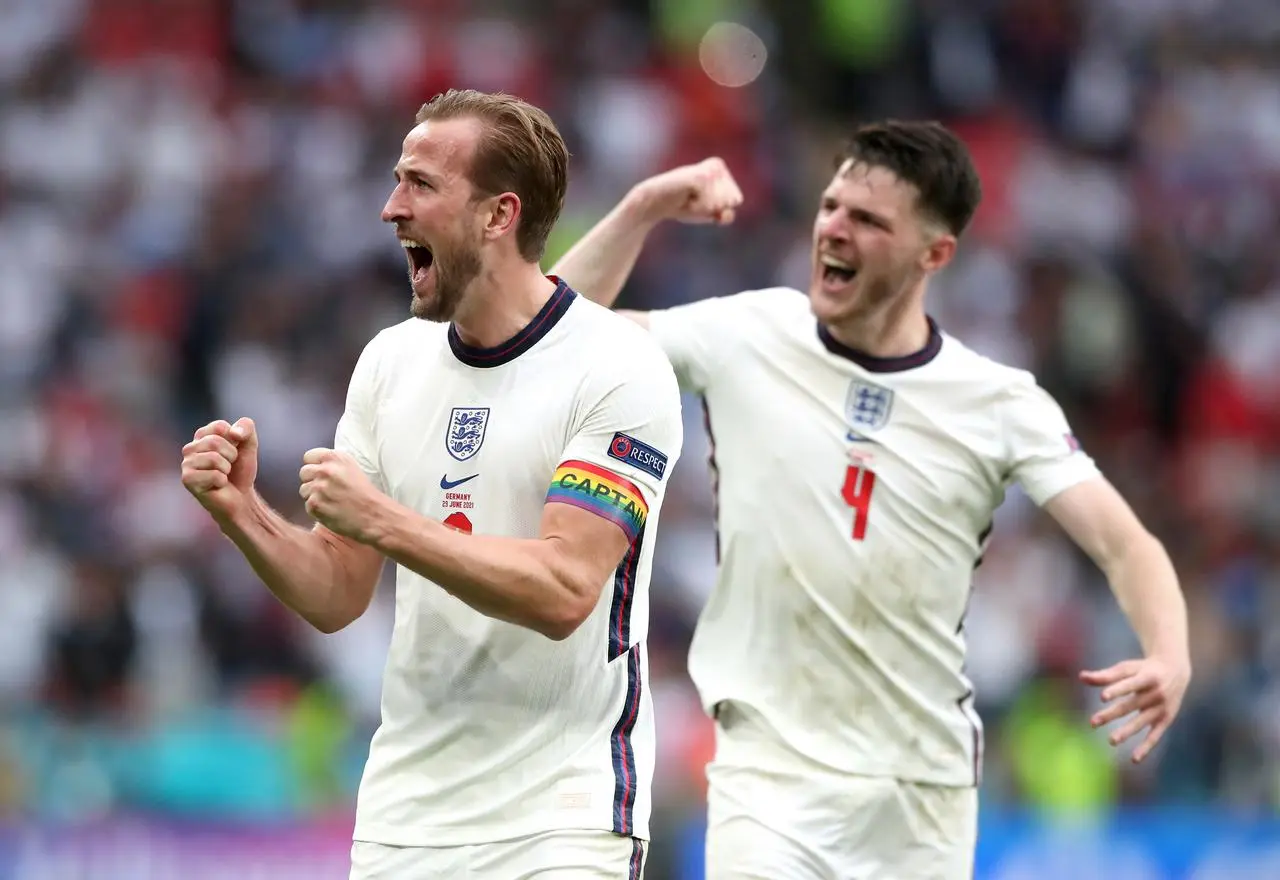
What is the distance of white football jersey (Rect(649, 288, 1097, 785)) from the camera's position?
593cm

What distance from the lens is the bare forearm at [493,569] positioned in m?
4.22

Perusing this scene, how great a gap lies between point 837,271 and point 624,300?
7778 millimetres

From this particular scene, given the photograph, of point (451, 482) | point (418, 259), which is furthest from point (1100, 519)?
point (418, 259)

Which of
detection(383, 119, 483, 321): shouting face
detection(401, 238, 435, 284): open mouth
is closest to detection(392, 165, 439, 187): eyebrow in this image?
detection(383, 119, 483, 321): shouting face

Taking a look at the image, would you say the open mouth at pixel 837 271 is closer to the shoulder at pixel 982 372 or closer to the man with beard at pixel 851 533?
the man with beard at pixel 851 533

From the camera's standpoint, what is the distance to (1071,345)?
14734 millimetres

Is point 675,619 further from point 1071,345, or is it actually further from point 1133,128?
point 1133,128

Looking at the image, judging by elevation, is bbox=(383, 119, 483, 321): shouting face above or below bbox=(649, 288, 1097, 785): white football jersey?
above

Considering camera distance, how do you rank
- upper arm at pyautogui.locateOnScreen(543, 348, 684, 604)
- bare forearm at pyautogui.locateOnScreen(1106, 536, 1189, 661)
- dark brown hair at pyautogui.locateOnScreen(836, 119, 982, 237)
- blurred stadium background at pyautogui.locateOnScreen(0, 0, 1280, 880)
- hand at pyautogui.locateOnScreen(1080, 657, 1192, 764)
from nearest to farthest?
upper arm at pyautogui.locateOnScreen(543, 348, 684, 604)
hand at pyautogui.locateOnScreen(1080, 657, 1192, 764)
bare forearm at pyautogui.locateOnScreen(1106, 536, 1189, 661)
dark brown hair at pyautogui.locateOnScreen(836, 119, 982, 237)
blurred stadium background at pyautogui.locateOnScreen(0, 0, 1280, 880)

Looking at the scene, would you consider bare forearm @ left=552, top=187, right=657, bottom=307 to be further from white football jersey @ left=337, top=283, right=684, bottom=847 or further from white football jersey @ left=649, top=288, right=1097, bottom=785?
white football jersey @ left=337, top=283, right=684, bottom=847

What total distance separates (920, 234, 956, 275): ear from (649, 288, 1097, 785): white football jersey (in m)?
0.30

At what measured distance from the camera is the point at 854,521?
5.99 metres

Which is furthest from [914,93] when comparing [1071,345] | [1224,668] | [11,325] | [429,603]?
[429,603]

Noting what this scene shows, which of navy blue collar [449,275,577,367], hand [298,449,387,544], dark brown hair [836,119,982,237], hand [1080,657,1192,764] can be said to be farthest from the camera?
dark brown hair [836,119,982,237]
